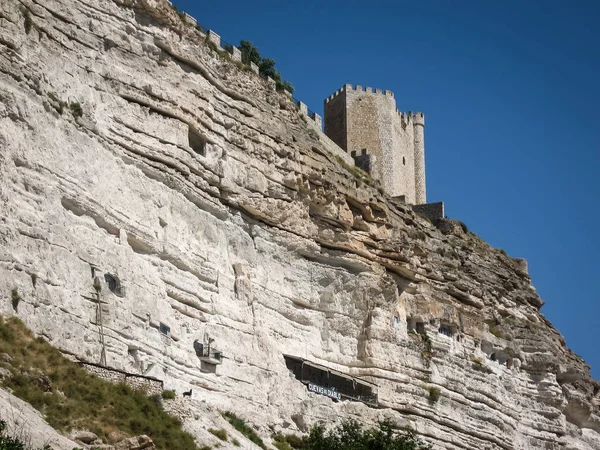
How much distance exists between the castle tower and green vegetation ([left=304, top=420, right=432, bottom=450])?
787 inches

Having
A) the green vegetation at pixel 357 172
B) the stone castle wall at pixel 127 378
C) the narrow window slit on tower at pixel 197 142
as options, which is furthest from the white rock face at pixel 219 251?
the green vegetation at pixel 357 172

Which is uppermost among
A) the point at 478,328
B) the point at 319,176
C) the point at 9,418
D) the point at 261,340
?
the point at 319,176

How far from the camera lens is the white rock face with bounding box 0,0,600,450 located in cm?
2950

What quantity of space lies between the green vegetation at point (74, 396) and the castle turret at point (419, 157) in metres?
33.6

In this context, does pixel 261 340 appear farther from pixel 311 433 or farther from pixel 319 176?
A: pixel 319 176

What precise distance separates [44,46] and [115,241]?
5.27 meters

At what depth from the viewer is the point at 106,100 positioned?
33.7 meters

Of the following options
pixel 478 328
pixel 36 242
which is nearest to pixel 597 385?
pixel 478 328

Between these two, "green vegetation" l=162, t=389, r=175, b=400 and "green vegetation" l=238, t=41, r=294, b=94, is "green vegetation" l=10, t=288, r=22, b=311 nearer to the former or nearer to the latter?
"green vegetation" l=162, t=389, r=175, b=400

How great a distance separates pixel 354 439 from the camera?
35531mm

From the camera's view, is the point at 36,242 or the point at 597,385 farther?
the point at 597,385

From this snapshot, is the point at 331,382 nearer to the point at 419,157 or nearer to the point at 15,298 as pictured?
the point at 15,298

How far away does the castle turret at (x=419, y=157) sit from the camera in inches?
2351

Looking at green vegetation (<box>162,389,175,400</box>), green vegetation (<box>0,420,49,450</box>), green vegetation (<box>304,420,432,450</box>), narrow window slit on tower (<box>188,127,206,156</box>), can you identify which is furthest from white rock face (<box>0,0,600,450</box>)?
green vegetation (<box>0,420,49,450</box>)
